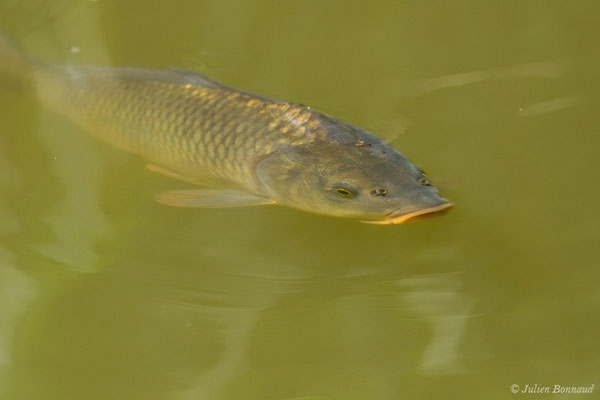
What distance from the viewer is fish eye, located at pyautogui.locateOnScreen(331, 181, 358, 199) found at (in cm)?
270

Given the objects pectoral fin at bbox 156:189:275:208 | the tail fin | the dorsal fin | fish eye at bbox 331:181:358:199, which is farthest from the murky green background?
the dorsal fin

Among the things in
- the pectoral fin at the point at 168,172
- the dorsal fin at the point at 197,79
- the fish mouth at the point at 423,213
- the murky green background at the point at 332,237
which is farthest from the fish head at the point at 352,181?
the dorsal fin at the point at 197,79

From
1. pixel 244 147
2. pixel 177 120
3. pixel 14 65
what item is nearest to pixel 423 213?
pixel 244 147

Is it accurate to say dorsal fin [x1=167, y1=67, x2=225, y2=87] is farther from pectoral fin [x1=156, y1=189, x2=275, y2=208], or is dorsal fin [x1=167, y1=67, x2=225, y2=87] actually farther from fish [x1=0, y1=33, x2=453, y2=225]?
pectoral fin [x1=156, y1=189, x2=275, y2=208]

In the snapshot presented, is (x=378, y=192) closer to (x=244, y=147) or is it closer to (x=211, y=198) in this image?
(x=244, y=147)

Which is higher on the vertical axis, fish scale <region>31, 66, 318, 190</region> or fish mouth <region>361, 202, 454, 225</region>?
fish scale <region>31, 66, 318, 190</region>

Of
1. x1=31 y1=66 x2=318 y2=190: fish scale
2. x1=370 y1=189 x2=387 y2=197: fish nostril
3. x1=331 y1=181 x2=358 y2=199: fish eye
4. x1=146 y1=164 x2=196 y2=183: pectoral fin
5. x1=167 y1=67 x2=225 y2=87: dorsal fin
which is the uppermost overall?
x1=167 y1=67 x2=225 y2=87: dorsal fin

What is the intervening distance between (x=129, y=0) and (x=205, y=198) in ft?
7.12

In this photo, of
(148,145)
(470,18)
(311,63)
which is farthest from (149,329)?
(470,18)

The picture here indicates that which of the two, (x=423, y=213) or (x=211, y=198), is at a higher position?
(x=211, y=198)

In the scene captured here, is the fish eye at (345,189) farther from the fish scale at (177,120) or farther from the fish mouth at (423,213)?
the fish scale at (177,120)

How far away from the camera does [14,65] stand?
3.79 metres

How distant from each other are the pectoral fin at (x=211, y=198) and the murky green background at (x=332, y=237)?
246 mm

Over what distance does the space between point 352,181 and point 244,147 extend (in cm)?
58
